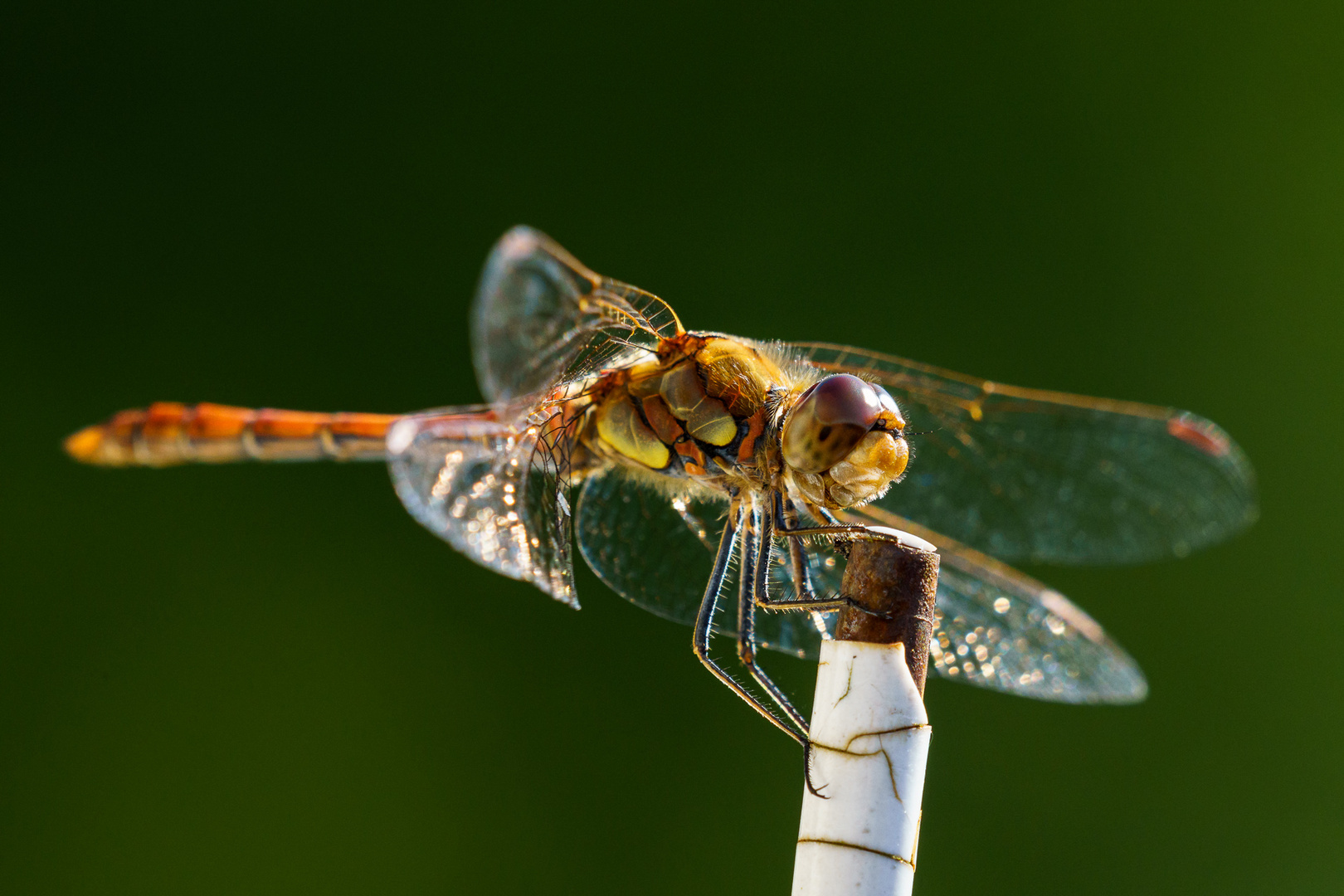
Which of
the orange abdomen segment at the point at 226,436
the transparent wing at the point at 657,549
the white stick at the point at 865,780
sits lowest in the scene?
the white stick at the point at 865,780

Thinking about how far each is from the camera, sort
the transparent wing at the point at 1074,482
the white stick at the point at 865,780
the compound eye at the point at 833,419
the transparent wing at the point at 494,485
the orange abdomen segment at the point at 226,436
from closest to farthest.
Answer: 1. the white stick at the point at 865,780
2. the compound eye at the point at 833,419
3. the transparent wing at the point at 494,485
4. the transparent wing at the point at 1074,482
5. the orange abdomen segment at the point at 226,436

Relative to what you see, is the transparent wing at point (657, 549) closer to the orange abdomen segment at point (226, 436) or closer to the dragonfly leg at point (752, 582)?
the dragonfly leg at point (752, 582)

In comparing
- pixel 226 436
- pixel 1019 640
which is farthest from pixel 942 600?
pixel 226 436

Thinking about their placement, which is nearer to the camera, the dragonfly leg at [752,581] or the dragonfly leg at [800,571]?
the dragonfly leg at [800,571]

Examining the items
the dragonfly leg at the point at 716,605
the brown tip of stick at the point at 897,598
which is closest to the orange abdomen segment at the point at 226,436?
the dragonfly leg at the point at 716,605

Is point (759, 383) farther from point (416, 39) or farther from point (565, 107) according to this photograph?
point (416, 39)

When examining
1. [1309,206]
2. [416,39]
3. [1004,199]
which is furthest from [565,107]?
[1309,206]

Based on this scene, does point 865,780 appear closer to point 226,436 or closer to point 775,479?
point 775,479
